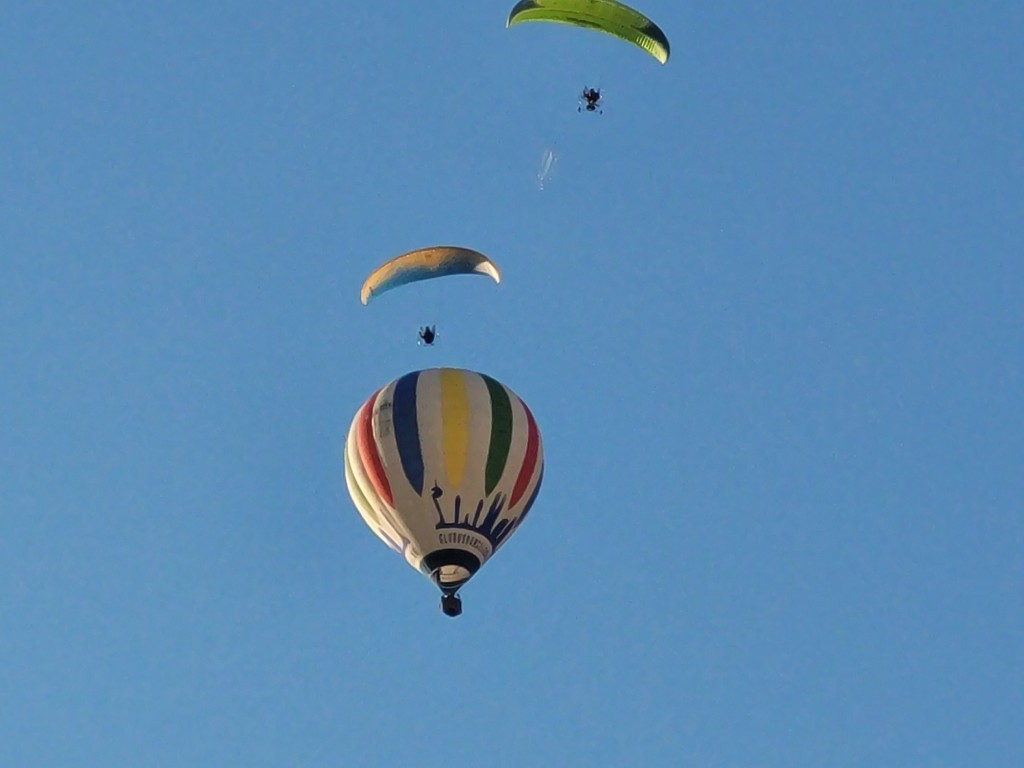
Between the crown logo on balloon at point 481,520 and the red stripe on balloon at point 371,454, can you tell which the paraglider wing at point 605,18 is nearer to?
the red stripe on balloon at point 371,454

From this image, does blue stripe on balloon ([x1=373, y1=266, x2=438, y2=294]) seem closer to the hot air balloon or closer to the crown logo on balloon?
the hot air balloon

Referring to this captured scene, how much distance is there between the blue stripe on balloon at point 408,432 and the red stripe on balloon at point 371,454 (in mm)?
397

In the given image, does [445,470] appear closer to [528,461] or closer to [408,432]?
[408,432]

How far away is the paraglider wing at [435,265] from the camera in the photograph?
4862 centimetres

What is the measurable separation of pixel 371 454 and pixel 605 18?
31.6 feet

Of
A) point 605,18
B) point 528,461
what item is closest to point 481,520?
point 528,461

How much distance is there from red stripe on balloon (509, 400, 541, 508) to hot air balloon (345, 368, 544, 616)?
0.05ft

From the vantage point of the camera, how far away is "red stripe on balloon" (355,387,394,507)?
47250mm

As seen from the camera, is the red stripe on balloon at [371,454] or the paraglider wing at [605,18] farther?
the paraglider wing at [605,18]

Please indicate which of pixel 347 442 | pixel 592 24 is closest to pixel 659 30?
pixel 592 24

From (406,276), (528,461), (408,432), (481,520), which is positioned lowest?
(481,520)

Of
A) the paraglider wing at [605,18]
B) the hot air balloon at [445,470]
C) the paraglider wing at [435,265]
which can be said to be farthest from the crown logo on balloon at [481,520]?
the paraglider wing at [605,18]

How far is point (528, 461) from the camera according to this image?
157ft

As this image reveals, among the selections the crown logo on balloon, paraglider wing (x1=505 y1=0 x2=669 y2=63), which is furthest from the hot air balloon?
paraglider wing (x1=505 y1=0 x2=669 y2=63)
